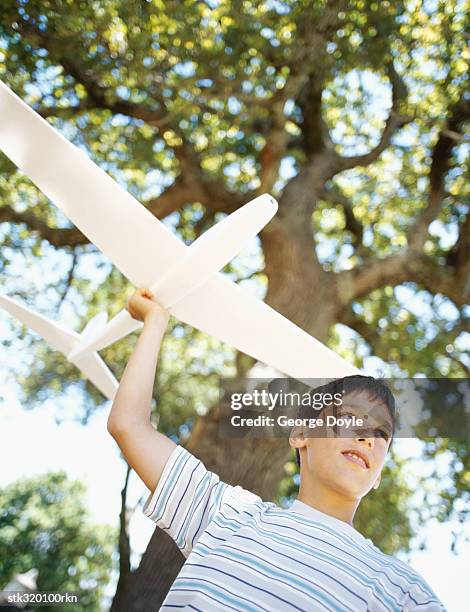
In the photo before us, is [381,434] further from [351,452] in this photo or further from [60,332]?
Result: [60,332]

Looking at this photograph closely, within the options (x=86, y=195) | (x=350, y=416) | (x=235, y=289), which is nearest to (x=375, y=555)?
(x=350, y=416)

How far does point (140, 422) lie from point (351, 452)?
51 cm

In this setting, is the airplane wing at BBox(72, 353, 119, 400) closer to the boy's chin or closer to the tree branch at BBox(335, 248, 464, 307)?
the boy's chin

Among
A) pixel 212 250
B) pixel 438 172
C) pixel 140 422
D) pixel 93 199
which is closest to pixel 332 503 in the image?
pixel 140 422

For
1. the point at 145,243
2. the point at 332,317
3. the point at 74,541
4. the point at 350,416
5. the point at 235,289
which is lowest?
the point at 350,416

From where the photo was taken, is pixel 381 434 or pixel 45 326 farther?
pixel 45 326

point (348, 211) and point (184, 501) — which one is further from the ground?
point (348, 211)

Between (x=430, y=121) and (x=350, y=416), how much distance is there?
4206 mm

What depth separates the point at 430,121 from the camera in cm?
515

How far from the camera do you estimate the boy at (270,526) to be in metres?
1.23

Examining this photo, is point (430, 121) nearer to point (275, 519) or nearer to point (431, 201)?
point (431, 201)

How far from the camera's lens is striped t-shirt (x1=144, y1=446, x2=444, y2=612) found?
4.00ft

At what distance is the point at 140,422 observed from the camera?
58.8 inches

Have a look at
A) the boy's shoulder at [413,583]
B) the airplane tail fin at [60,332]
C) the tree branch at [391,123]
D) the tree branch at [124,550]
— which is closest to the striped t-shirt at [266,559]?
the boy's shoulder at [413,583]
